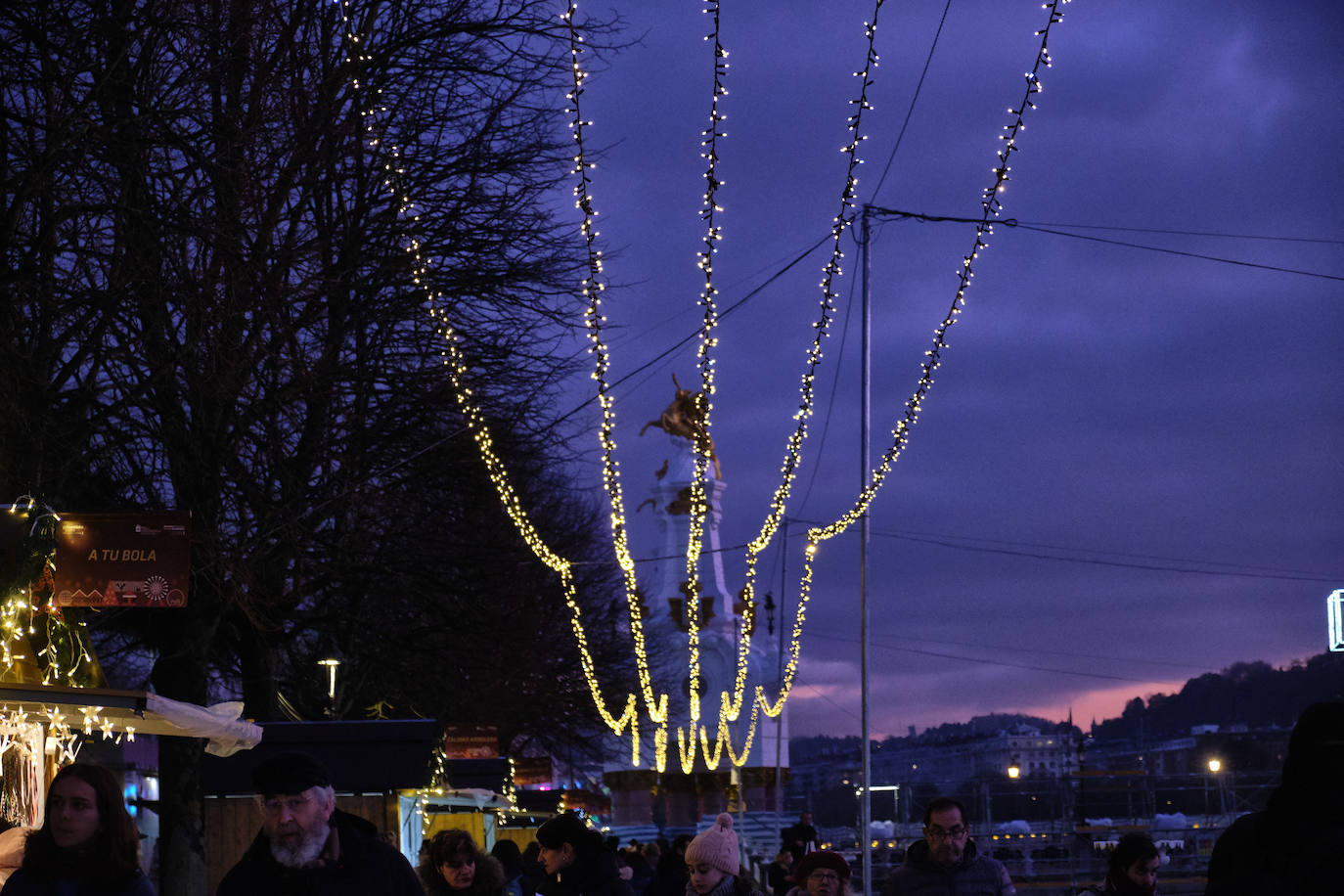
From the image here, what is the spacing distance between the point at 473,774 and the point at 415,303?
332 inches

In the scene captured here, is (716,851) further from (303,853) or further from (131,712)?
(303,853)

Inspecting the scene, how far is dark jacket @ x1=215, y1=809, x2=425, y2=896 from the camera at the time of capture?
4.99 metres

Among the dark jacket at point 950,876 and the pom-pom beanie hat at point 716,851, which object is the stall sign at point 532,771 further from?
the dark jacket at point 950,876

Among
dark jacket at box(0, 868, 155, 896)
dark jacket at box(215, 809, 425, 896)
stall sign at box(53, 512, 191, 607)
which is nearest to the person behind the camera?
dark jacket at box(215, 809, 425, 896)

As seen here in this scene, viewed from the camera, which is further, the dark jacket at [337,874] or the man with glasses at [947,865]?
the man with glasses at [947,865]

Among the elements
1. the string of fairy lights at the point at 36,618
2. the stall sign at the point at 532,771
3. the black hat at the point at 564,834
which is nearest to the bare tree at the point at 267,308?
the string of fairy lights at the point at 36,618

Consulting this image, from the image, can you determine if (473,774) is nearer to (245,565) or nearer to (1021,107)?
(245,565)

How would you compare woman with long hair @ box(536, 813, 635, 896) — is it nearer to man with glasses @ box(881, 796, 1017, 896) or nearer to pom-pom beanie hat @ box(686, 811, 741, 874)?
pom-pom beanie hat @ box(686, 811, 741, 874)

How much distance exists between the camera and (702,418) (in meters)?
20.7

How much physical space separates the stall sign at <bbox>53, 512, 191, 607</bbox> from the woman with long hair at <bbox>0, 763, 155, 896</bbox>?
6.56m

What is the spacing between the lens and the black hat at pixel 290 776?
5.00m

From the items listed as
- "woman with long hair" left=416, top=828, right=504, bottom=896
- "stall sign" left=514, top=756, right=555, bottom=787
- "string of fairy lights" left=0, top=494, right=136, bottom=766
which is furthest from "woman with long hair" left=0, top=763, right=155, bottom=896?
"stall sign" left=514, top=756, right=555, bottom=787

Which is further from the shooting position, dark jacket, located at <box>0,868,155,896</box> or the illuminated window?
the illuminated window

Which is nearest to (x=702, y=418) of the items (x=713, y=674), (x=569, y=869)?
(x=569, y=869)
